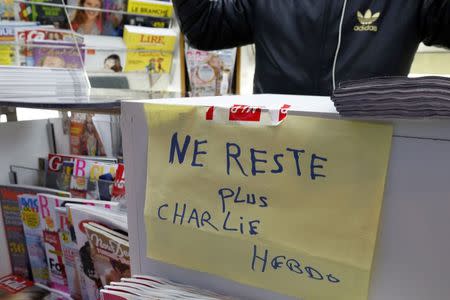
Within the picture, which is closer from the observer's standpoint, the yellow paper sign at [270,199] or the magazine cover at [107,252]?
the yellow paper sign at [270,199]

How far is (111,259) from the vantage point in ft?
2.07

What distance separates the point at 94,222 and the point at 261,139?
41 cm

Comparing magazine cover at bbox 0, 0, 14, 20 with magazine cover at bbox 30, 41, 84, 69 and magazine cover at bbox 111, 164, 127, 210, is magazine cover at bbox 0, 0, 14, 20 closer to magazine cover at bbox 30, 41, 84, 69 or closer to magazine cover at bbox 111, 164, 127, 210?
magazine cover at bbox 30, 41, 84, 69

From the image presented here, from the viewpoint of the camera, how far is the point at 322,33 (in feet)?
3.09

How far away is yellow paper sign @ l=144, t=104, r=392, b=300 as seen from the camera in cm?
36

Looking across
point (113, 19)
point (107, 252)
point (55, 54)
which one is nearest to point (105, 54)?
point (113, 19)

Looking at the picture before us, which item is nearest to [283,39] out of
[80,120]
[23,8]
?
[80,120]

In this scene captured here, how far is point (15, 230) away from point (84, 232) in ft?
1.15

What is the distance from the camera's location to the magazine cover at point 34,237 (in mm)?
837

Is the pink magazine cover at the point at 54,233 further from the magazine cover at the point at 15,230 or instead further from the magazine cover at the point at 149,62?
the magazine cover at the point at 149,62

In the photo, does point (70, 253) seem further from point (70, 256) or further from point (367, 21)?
point (367, 21)

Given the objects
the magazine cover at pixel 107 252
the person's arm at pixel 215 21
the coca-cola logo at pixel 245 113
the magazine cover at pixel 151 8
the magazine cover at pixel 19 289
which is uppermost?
the magazine cover at pixel 151 8

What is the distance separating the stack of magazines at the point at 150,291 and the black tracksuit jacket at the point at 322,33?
67cm

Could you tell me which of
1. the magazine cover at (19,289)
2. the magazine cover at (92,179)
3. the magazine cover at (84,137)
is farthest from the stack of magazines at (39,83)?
the magazine cover at (19,289)
